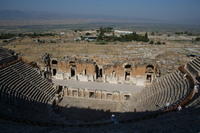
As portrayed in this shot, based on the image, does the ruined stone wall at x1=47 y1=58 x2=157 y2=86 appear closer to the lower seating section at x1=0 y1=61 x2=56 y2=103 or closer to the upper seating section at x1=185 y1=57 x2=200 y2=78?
the lower seating section at x1=0 y1=61 x2=56 y2=103

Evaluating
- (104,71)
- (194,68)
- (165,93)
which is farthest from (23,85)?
(194,68)

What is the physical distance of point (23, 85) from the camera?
1792 cm

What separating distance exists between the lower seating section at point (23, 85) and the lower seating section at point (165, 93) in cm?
1075

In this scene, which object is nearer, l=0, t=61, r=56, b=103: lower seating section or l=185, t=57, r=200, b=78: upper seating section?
l=0, t=61, r=56, b=103: lower seating section

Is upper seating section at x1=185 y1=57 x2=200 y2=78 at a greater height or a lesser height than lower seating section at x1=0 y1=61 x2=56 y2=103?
greater

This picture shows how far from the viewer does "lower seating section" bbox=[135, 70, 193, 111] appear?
1467cm

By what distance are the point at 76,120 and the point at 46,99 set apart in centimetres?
491

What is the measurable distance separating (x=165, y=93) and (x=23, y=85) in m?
15.1

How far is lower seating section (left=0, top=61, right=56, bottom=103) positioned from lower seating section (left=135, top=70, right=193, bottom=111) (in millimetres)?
10750

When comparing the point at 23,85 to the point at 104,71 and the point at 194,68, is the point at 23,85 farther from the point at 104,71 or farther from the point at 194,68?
the point at 194,68

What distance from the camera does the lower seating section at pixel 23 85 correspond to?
15839mm

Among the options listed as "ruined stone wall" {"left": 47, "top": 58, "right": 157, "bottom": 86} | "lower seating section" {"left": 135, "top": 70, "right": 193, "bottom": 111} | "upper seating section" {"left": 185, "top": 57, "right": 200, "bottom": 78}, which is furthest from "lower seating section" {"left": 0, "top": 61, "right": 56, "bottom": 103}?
"upper seating section" {"left": 185, "top": 57, "right": 200, "bottom": 78}

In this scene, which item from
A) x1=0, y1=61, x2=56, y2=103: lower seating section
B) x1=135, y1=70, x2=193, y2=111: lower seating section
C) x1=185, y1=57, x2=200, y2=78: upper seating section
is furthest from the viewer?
x1=185, y1=57, x2=200, y2=78: upper seating section

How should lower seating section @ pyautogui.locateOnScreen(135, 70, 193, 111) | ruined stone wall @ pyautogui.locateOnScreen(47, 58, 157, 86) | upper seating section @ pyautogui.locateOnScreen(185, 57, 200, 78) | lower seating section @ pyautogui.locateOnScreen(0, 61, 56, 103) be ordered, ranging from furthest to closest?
ruined stone wall @ pyautogui.locateOnScreen(47, 58, 157, 86), upper seating section @ pyautogui.locateOnScreen(185, 57, 200, 78), lower seating section @ pyautogui.locateOnScreen(0, 61, 56, 103), lower seating section @ pyautogui.locateOnScreen(135, 70, 193, 111)
